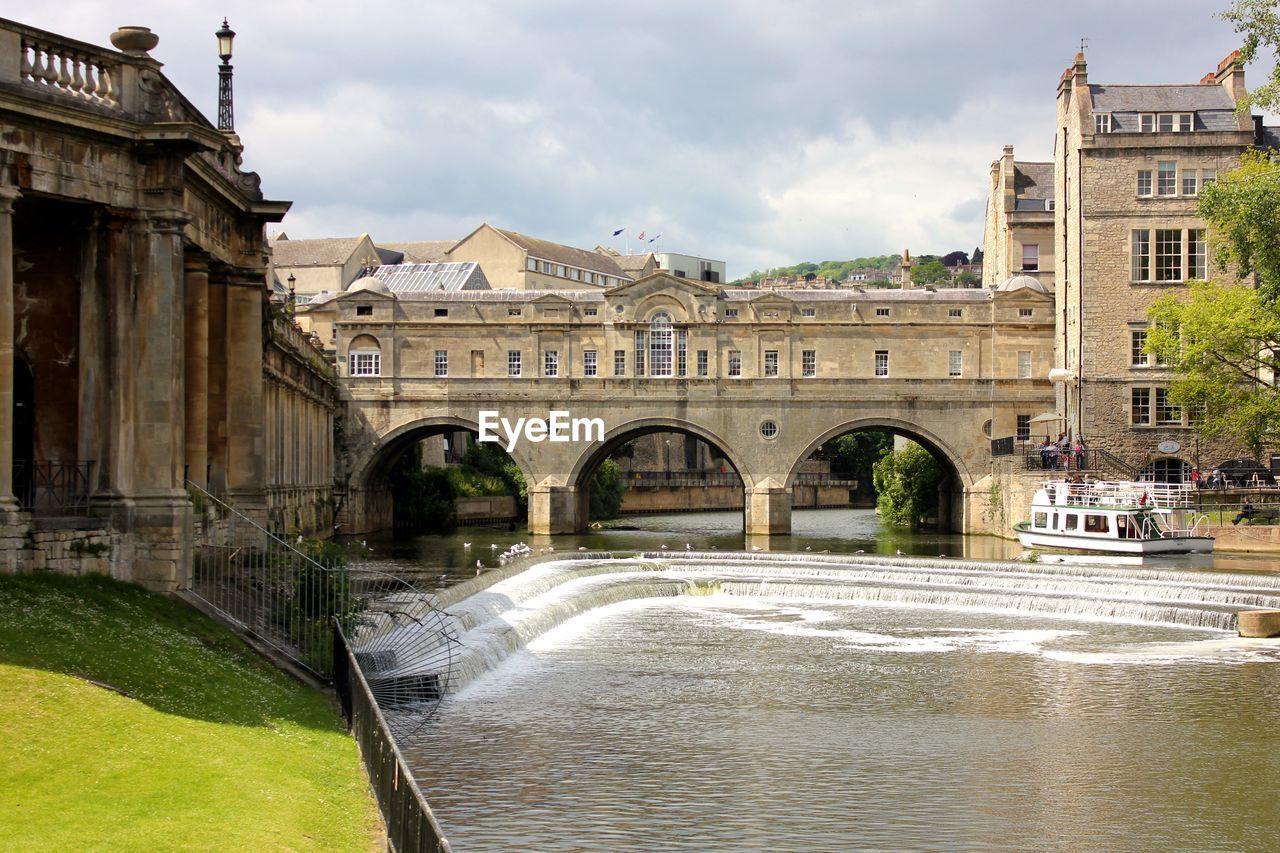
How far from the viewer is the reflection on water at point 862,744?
14.5 meters

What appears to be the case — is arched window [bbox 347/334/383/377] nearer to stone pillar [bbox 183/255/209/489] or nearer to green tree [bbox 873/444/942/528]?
green tree [bbox 873/444/942/528]

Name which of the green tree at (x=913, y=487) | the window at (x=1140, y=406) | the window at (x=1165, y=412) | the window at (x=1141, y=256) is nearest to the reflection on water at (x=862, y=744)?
the window at (x=1140, y=406)

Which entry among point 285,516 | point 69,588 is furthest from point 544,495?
point 69,588

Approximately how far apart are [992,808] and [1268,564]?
29.7m

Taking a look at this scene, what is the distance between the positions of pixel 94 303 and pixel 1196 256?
4693cm

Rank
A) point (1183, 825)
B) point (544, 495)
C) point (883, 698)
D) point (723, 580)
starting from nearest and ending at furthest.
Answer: point (1183, 825), point (883, 698), point (723, 580), point (544, 495)

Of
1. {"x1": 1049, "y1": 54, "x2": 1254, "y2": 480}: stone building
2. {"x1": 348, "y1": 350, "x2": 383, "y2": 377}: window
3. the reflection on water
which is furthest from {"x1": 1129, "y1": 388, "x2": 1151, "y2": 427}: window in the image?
{"x1": 348, "y1": 350, "x2": 383, "y2": 377}: window

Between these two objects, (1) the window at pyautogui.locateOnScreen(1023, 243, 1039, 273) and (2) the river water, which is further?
(1) the window at pyautogui.locateOnScreen(1023, 243, 1039, 273)

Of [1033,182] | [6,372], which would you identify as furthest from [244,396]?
[1033,182]

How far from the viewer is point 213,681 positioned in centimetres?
1484

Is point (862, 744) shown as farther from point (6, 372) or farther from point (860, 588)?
point (860, 588)

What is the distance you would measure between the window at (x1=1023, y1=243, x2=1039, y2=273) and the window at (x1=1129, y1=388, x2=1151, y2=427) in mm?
16809

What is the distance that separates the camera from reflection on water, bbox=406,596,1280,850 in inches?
572

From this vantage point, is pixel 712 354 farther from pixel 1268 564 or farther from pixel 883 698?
pixel 883 698
